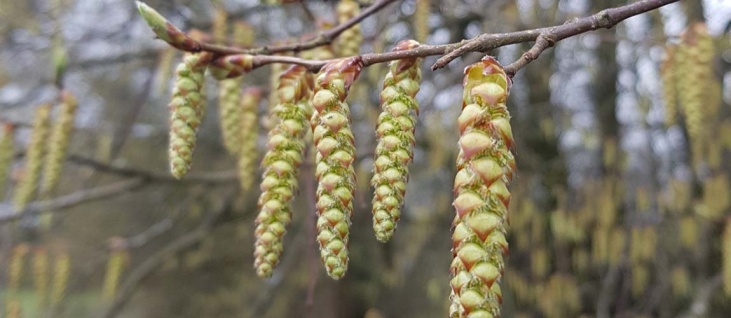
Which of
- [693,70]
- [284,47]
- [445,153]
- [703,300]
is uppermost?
[445,153]

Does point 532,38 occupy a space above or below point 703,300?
above

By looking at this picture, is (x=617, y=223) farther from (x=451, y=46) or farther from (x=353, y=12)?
(x=451, y=46)

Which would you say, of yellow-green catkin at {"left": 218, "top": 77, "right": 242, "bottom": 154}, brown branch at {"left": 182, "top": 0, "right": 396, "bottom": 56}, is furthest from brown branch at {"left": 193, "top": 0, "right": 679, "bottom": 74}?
yellow-green catkin at {"left": 218, "top": 77, "right": 242, "bottom": 154}

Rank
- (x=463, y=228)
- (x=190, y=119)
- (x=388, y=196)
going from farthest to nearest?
(x=190, y=119) < (x=388, y=196) < (x=463, y=228)

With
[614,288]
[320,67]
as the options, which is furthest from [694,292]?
[320,67]

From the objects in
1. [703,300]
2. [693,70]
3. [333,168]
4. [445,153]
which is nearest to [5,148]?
[333,168]

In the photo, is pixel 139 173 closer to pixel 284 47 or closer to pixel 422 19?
pixel 422 19
